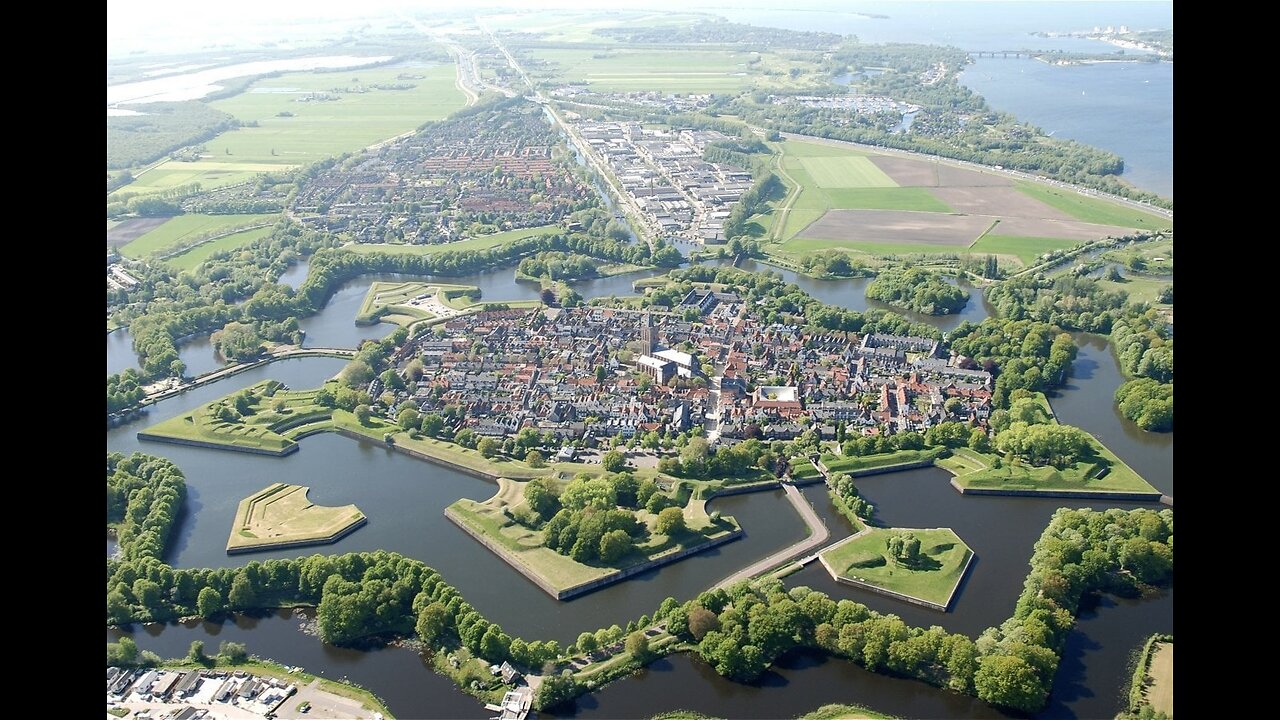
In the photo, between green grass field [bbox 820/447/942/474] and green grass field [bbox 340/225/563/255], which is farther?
green grass field [bbox 340/225/563/255]

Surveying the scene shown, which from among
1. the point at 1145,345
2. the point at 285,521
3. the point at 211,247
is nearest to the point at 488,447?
the point at 285,521

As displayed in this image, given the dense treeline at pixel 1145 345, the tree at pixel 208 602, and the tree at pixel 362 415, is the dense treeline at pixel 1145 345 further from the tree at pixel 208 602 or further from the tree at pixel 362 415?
the tree at pixel 208 602

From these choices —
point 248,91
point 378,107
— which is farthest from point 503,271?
point 248,91

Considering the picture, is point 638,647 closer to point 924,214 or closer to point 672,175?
point 924,214

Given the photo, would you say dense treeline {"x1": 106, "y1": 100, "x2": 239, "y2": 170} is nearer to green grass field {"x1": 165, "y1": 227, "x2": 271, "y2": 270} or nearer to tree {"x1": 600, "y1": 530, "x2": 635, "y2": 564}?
green grass field {"x1": 165, "y1": 227, "x2": 271, "y2": 270}

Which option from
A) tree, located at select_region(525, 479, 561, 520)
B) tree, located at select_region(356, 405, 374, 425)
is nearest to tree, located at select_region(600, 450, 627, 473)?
tree, located at select_region(525, 479, 561, 520)

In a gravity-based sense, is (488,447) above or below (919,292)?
below

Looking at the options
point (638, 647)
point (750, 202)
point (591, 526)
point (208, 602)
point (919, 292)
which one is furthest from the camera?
point (750, 202)
